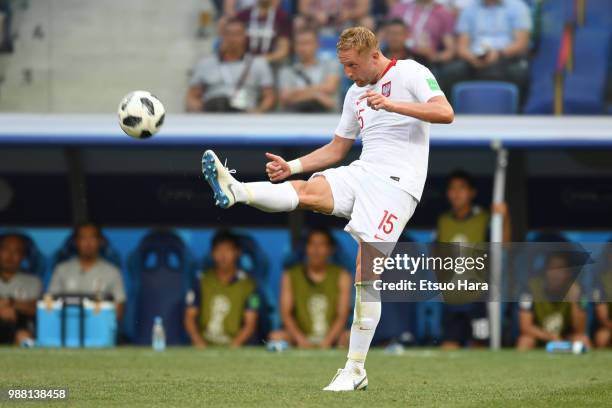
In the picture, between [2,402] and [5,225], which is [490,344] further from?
[2,402]

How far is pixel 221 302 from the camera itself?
12.7 meters

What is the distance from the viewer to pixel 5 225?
1377 cm

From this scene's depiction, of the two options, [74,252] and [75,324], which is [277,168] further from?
[74,252]

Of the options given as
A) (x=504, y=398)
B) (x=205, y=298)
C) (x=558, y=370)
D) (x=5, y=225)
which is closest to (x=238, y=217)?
(x=205, y=298)

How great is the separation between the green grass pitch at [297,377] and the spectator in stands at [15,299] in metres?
1.15

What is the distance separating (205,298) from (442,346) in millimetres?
2408

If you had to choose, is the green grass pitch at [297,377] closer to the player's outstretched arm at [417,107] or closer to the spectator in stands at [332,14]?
the player's outstretched arm at [417,107]

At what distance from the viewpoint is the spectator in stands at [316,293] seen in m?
12.6

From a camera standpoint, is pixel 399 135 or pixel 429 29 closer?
pixel 399 135

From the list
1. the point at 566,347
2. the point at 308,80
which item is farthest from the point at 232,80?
the point at 566,347

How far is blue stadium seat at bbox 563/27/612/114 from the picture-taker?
12922mm

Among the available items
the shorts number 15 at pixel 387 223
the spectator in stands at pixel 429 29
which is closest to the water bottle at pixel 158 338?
the spectator in stands at pixel 429 29

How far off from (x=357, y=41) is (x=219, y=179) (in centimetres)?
108

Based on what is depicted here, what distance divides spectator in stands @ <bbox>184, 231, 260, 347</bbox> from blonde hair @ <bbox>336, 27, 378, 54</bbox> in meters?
5.98
